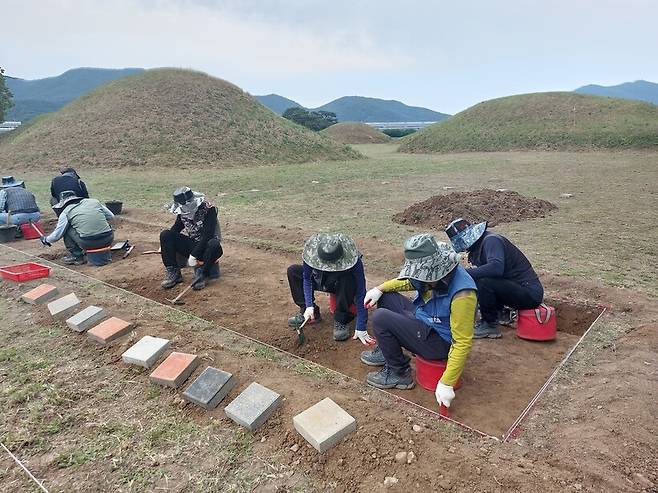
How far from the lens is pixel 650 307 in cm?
409

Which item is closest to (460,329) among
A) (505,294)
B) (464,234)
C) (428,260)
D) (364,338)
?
(428,260)

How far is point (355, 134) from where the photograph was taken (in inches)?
1876

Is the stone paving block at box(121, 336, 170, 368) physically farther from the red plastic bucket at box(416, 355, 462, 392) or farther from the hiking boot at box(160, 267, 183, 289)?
the red plastic bucket at box(416, 355, 462, 392)

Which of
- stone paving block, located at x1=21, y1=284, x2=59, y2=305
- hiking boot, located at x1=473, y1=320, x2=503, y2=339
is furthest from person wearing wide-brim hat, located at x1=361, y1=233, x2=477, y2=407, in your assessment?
stone paving block, located at x1=21, y1=284, x2=59, y2=305

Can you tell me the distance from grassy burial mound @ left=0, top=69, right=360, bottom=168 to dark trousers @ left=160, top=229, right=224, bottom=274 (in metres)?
18.4

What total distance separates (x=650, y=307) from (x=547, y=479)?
280cm

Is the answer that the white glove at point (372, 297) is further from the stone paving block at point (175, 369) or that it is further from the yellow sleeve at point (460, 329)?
the stone paving block at point (175, 369)

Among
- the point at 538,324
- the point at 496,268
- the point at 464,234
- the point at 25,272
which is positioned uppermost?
the point at 464,234

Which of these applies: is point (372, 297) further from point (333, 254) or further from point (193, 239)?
point (193, 239)

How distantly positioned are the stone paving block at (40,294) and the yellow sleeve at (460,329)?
4160mm

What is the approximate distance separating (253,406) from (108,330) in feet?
5.89

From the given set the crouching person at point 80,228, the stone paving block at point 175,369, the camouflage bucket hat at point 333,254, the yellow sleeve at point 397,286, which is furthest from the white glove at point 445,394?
the crouching person at point 80,228

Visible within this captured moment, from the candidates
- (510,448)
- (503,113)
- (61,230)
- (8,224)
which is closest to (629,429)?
(510,448)

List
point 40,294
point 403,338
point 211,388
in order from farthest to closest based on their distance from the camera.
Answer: point 40,294, point 403,338, point 211,388
